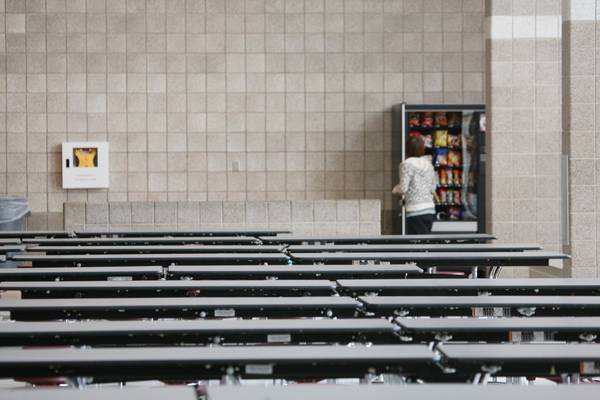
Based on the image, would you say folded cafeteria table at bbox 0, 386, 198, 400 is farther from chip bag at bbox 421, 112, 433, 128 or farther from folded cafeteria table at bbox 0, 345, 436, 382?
chip bag at bbox 421, 112, 433, 128

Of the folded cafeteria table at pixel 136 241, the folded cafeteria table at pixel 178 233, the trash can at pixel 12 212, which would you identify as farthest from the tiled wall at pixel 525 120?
the trash can at pixel 12 212

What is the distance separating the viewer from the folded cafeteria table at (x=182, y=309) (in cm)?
322

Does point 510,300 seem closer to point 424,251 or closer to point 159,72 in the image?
point 424,251

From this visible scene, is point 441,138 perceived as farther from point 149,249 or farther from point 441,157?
point 149,249

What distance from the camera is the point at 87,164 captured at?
1141 centimetres

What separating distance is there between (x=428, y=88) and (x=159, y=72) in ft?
10.1

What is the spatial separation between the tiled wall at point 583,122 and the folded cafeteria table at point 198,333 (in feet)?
15.5

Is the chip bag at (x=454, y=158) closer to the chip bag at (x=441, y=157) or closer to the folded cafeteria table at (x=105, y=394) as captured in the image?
the chip bag at (x=441, y=157)

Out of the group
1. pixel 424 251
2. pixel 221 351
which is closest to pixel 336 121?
pixel 424 251

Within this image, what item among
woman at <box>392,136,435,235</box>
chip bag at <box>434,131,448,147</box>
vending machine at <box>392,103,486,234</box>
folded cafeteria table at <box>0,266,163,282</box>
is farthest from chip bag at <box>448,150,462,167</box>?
folded cafeteria table at <box>0,266,163,282</box>

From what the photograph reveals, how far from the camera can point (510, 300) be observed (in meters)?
3.40

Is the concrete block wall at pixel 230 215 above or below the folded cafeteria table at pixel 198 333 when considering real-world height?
above

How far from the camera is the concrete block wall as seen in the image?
8719 mm

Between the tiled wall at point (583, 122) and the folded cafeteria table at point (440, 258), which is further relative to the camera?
the tiled wall at point (583, 122)
